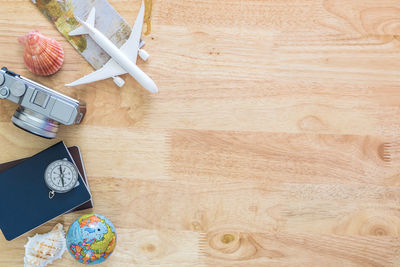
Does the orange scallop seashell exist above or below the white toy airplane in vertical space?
below

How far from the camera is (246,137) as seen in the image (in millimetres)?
849

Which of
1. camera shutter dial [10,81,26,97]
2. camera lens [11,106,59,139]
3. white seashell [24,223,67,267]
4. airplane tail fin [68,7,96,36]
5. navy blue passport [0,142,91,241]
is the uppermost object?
airplane tail fin [68,7,96,36]

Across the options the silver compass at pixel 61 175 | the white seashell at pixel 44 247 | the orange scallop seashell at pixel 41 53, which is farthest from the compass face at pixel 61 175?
the orange scallop seashell at pixel 41 53

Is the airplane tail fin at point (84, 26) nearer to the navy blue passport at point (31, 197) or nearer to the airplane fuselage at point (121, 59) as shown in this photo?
the airplane fuselage at point (121, 59)

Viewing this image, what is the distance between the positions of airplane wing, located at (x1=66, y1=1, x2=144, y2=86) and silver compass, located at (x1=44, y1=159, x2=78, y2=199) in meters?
0.18

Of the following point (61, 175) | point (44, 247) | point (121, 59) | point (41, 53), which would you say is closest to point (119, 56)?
point (121, 59)

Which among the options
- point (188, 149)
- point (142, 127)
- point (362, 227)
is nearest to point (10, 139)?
point (142, 127)

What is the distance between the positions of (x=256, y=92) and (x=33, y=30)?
20.2 inches

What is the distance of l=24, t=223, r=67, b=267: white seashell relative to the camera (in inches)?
32.0

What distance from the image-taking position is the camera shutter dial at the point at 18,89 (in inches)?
29.3

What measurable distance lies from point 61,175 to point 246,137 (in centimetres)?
42

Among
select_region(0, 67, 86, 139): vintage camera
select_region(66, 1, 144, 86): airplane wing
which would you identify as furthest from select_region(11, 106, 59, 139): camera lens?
select_region(66, 1, 144, 86): airplane wing

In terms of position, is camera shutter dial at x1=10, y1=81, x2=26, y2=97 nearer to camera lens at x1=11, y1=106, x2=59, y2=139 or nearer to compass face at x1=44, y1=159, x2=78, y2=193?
camera lens at x1=11, y1=106, x2=59, y2=139

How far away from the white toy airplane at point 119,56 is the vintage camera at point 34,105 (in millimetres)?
73
